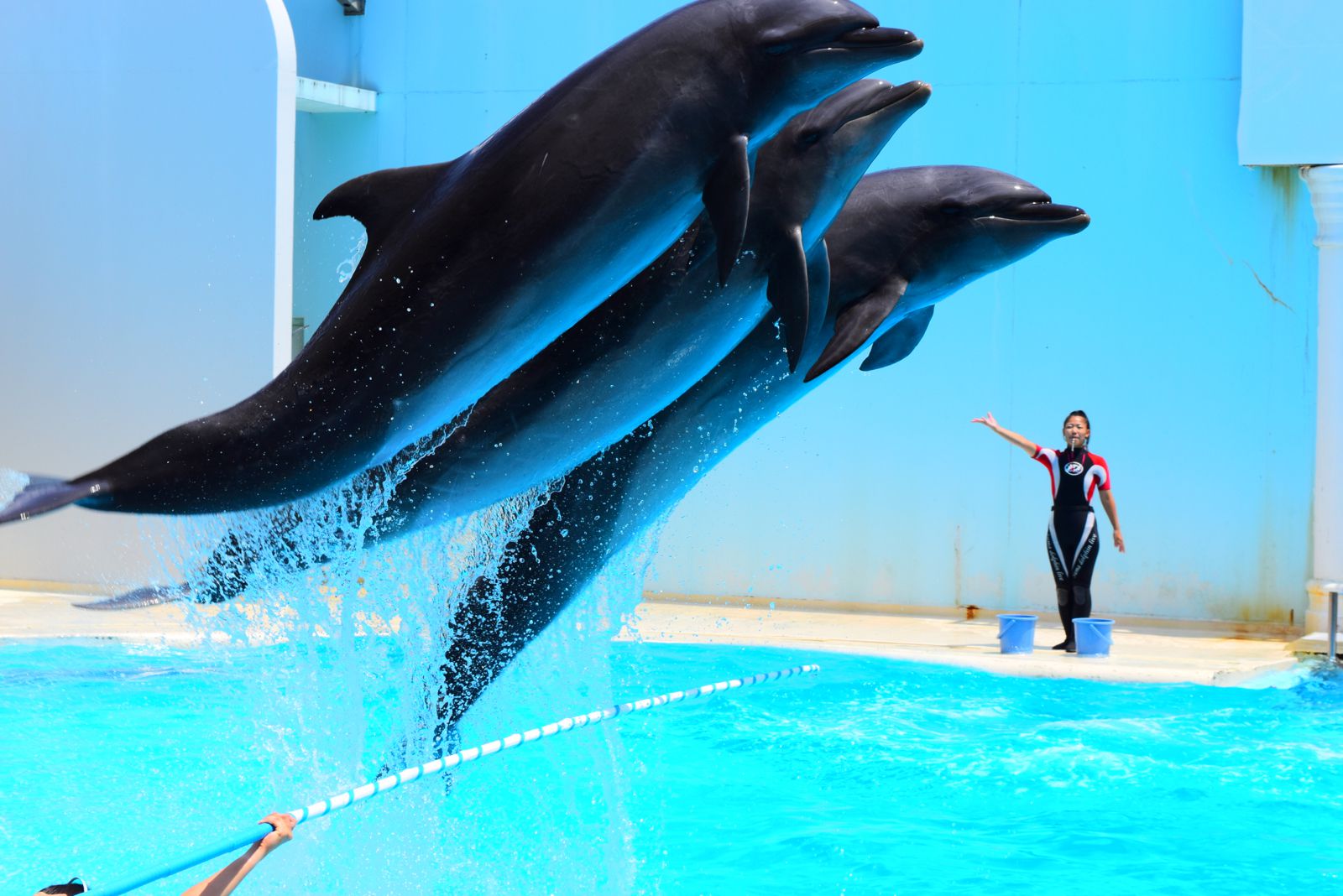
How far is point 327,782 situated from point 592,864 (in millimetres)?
1165

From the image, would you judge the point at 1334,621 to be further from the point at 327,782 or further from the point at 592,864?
the point at 327,782

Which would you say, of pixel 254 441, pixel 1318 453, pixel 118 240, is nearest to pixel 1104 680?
pixel 1318 453

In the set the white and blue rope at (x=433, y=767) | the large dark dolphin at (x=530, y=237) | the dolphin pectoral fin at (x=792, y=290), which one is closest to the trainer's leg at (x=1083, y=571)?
the white and blue rope at (x=433, y=767)

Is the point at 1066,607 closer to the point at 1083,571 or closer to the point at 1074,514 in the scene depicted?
the point at 1083,571

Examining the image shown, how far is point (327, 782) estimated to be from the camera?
571 centimetres

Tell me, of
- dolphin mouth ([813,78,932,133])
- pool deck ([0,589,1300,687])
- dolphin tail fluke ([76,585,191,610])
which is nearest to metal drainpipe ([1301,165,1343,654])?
pool deck ([0,589,1300,687])

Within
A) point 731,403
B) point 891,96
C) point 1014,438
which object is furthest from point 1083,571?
point 891,96

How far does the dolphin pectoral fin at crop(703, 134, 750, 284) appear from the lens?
3.49m

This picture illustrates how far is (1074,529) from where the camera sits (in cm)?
1052

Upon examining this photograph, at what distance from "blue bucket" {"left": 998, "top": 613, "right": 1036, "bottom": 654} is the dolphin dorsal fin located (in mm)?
6848

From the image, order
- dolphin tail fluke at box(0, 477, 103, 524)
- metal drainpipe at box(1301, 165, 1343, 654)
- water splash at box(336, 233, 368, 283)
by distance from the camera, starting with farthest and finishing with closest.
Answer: water splash at box(336, 233, 368, 283) < metal drainpipe at box(1301, 165, 1343, 654) < dolphin tail fluke at box(0, 477, 103, 524)

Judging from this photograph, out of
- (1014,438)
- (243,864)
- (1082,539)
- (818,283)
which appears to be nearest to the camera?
(243,864)

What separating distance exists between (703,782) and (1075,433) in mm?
4366

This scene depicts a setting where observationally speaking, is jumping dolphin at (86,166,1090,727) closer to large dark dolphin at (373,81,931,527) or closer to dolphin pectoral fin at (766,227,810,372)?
large dark dolphin at (373,81,931,527)
